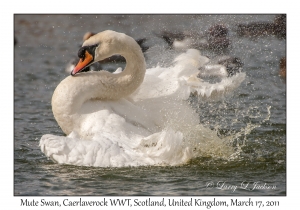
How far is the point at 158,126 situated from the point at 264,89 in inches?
165

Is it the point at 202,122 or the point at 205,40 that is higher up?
the point at 205,40

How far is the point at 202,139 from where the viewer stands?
28.1 ft

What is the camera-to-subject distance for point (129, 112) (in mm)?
8406

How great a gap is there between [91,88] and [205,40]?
261 centimetres

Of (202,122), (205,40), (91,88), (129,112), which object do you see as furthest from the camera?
(205,40)

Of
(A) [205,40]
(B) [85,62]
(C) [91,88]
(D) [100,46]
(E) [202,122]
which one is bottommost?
(E) [202,122]

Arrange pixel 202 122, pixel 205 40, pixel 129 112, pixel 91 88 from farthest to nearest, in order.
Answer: pixel 205 40
pixel 202 122
pixel 129 112
pixel 91 88

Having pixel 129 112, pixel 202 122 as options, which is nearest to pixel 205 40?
pixel 202 122

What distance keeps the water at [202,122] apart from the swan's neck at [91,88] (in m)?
0.63

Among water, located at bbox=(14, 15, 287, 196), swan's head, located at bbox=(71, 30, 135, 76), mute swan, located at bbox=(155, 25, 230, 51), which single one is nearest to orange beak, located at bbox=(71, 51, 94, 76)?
swan's head, located at bbox=(71, 30, 135, 76)

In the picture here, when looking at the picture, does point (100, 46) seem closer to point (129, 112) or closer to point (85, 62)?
point (85, 62)

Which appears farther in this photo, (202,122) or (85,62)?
(202,122)

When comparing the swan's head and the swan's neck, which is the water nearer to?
the swan's neck
